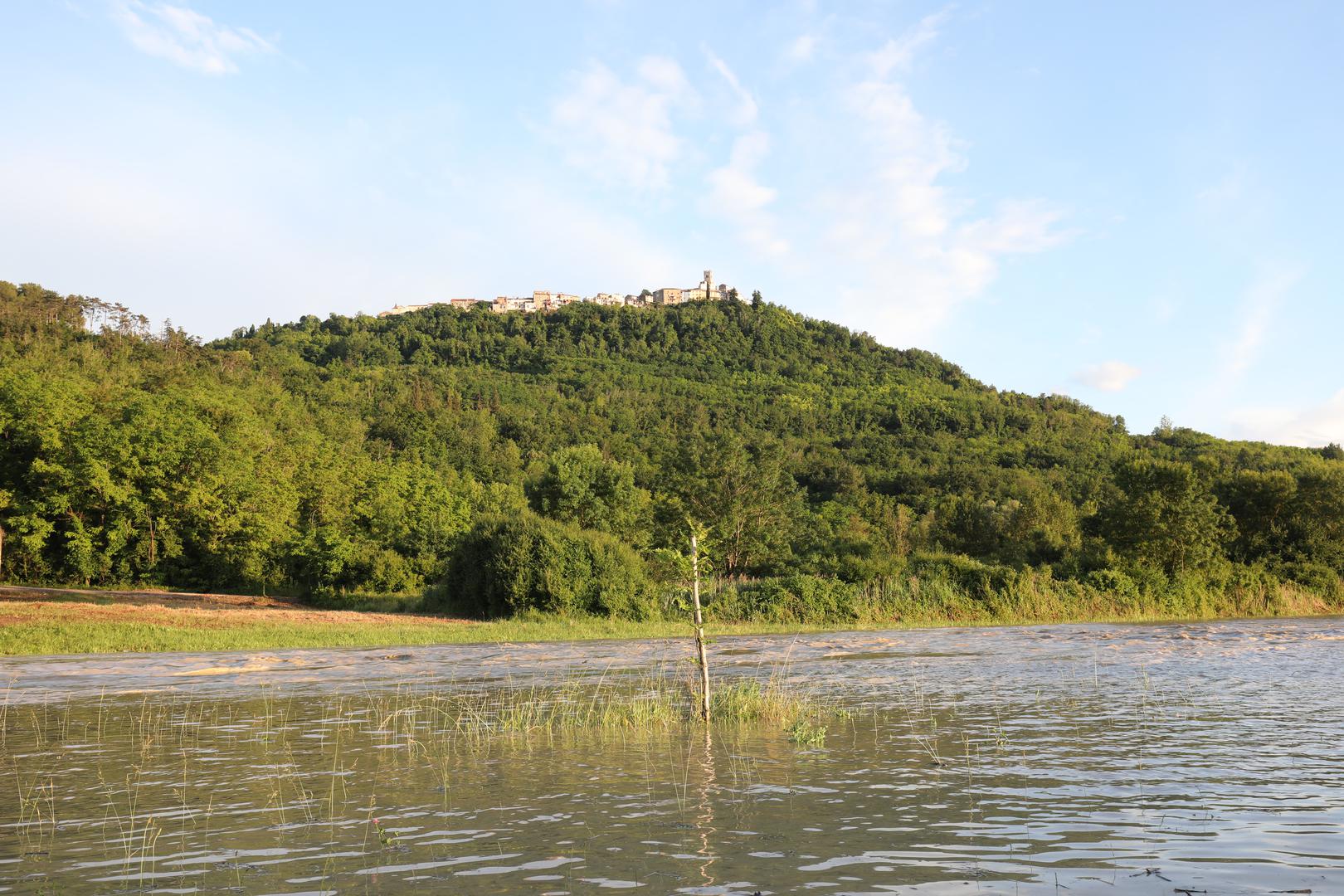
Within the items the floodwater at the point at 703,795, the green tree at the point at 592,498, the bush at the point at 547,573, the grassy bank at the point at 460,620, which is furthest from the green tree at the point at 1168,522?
the floodwater at the point at 703,795

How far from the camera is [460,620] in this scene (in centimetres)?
3791

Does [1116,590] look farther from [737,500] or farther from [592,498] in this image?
[592,498]

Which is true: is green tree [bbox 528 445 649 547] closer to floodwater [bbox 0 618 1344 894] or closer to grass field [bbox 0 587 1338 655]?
grass field [bbox 0 587 1338 655]

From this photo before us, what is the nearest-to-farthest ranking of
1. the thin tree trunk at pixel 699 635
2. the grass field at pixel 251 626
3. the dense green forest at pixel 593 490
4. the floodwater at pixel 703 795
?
the floodwater at pixel 703 795 < the thin tree trunk at pixel 699 635 < the grass field at pixel 251 626 < the dense green forest at pixel 593 490

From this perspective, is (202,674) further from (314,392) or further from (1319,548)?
(314,392)

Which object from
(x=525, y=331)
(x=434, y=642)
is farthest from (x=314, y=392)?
(x=434, y=642)

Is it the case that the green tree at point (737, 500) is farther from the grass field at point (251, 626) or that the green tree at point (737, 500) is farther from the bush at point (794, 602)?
the grass field at point (251, 626)

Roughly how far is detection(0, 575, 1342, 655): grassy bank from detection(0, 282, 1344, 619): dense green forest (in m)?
0.28

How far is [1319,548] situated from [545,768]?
5335 cm

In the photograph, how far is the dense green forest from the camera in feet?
134

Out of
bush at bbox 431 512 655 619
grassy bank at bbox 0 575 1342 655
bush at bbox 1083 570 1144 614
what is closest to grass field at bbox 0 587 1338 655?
grassy bank at bbox 0 575 1342 655

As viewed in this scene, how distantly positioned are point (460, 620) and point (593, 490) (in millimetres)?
25767

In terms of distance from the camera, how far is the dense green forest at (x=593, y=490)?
134 ft

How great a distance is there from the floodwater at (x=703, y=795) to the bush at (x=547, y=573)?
19594 mm
